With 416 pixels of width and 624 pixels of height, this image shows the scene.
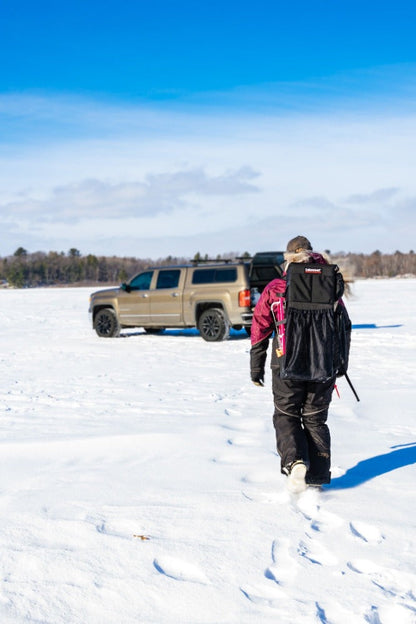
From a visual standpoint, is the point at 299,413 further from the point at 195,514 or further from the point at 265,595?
the point at 265,595

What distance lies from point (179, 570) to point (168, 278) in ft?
41.8

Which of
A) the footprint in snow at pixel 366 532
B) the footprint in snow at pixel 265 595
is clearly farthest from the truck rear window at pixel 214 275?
the footprint in snow at pixel 265 595

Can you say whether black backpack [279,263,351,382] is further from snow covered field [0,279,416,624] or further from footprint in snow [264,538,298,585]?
footprint in snow [264,538,298,585]

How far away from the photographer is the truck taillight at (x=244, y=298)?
14.8 metres

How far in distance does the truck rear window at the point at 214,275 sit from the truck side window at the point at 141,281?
1.28 metres

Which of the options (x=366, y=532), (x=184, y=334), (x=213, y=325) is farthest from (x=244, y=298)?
(x=366, y=532)

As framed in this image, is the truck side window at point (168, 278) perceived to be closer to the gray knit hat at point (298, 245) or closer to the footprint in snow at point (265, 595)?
the gray knit hat at point (298, 245)

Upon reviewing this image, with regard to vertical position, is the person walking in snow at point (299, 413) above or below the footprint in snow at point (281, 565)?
above

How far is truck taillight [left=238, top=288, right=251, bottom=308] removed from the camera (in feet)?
48.4

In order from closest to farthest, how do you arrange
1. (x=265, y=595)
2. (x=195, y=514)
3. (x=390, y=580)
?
(x=265, y=595), (x=390, y=580), (x=195, y=514)

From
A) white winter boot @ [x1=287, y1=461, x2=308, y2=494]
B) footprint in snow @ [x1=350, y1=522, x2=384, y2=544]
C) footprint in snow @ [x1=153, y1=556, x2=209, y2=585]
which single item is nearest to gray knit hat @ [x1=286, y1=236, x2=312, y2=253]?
white winter boot @ [x1=287, y1=461, x2=308, y2=494]

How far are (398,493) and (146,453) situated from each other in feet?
7.09

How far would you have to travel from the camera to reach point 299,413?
15.3ft

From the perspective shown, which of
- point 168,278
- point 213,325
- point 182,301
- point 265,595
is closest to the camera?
point 265,595
